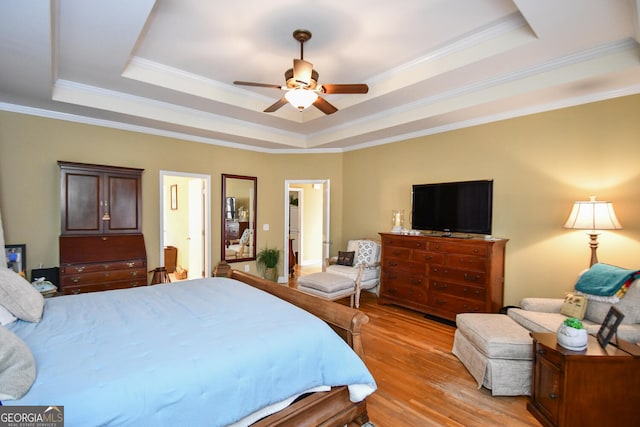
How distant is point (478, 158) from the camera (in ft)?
13.2

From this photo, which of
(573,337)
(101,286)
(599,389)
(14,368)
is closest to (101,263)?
(101,286)

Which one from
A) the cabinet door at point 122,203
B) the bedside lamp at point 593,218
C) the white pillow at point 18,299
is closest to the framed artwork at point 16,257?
the cabinet door at point 122,203

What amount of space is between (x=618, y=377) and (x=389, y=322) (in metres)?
2.30

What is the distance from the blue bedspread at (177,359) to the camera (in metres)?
1.20

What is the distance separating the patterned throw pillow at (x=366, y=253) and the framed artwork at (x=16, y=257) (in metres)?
4.34

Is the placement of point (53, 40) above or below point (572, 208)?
above

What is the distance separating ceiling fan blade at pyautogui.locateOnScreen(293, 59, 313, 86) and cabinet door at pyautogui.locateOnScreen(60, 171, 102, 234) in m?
3.07

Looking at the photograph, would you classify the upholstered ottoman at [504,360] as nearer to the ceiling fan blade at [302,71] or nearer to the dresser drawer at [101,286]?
the ceiling fan blade at [302,71]

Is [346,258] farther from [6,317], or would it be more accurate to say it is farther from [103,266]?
[6,317]

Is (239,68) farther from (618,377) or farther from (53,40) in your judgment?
(618,377)

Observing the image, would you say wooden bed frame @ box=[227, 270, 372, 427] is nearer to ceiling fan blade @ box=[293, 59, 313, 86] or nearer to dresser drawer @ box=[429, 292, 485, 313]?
ceiling fan blade @ box=[293, 59, 313, 86]

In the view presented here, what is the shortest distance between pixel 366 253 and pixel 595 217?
2911 millimetres

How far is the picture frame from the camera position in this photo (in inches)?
76.4

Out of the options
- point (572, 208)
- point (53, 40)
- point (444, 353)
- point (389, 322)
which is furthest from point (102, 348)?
point (572, 208)
